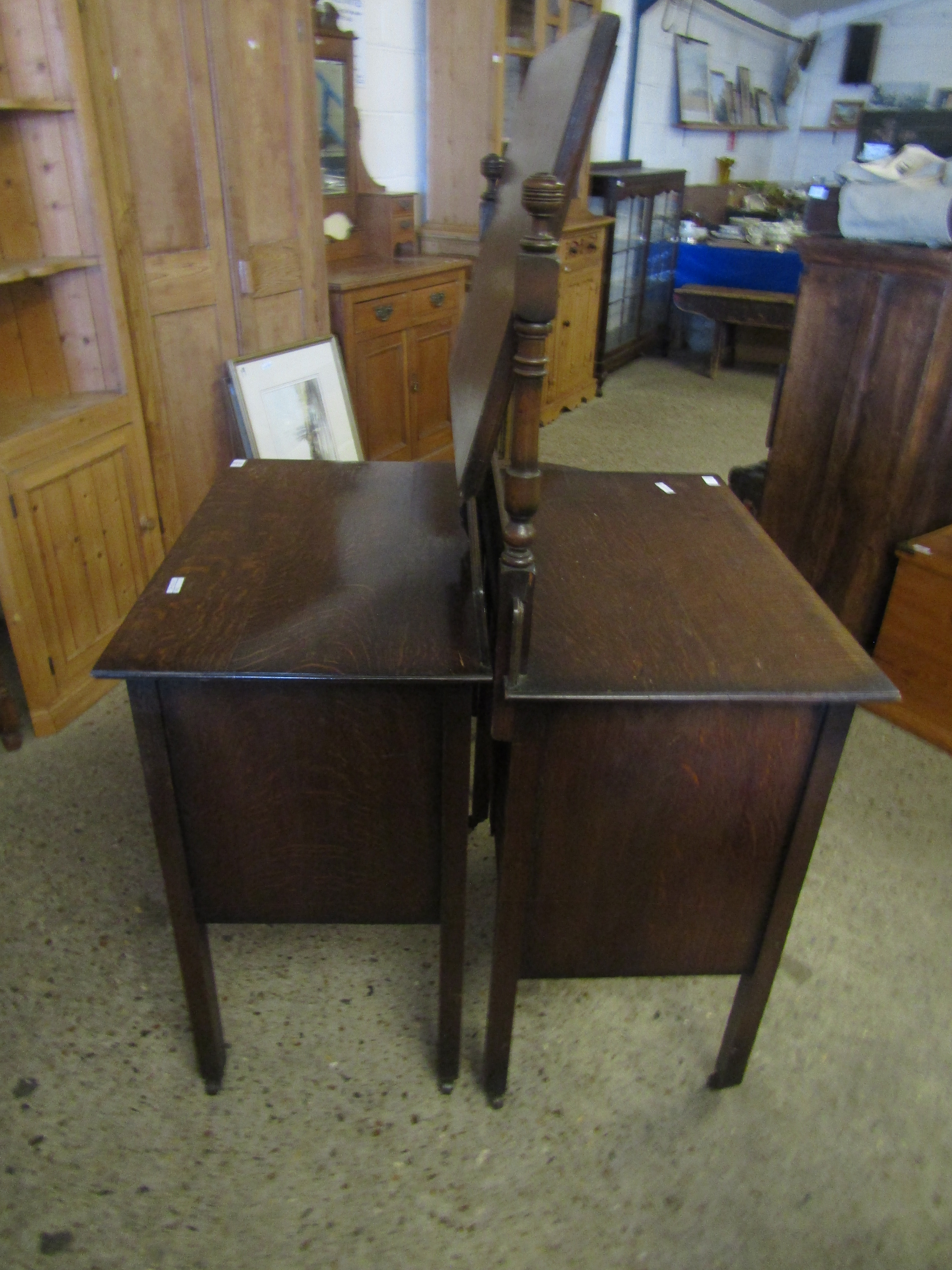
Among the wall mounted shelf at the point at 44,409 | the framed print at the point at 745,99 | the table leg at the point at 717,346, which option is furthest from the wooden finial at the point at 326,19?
the framed print at the point at 745,99

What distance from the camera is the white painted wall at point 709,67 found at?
226 inches

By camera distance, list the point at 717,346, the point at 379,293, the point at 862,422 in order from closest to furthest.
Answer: the point at 862,422
the point at 379,293
the point at 717,346

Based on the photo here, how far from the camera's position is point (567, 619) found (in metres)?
1.18

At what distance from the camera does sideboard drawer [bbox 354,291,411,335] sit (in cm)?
306

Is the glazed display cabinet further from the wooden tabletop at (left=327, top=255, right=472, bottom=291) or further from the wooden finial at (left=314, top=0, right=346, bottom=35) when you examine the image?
the wooden finial at (left=314, top=0, right=346, bottom=35)

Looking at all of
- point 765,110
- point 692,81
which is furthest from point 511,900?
point 765,110

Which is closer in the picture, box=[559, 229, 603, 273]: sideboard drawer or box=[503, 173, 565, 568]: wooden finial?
box=[503, 173, 565, 568]: wooden finial

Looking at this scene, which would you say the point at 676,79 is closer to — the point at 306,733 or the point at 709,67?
the point at 709,67

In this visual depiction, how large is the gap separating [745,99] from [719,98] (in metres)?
0.67

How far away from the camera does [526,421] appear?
→ 904mm

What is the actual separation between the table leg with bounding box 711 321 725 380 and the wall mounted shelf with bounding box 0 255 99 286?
4.33 m

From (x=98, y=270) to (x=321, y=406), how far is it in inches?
34.3

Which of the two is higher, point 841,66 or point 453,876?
point 841,66

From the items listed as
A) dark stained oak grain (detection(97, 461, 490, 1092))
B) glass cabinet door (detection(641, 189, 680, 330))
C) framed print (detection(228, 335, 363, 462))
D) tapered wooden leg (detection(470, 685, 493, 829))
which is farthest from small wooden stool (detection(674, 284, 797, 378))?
dark stained oak grain (detection(97, 461, 490, 1092))
